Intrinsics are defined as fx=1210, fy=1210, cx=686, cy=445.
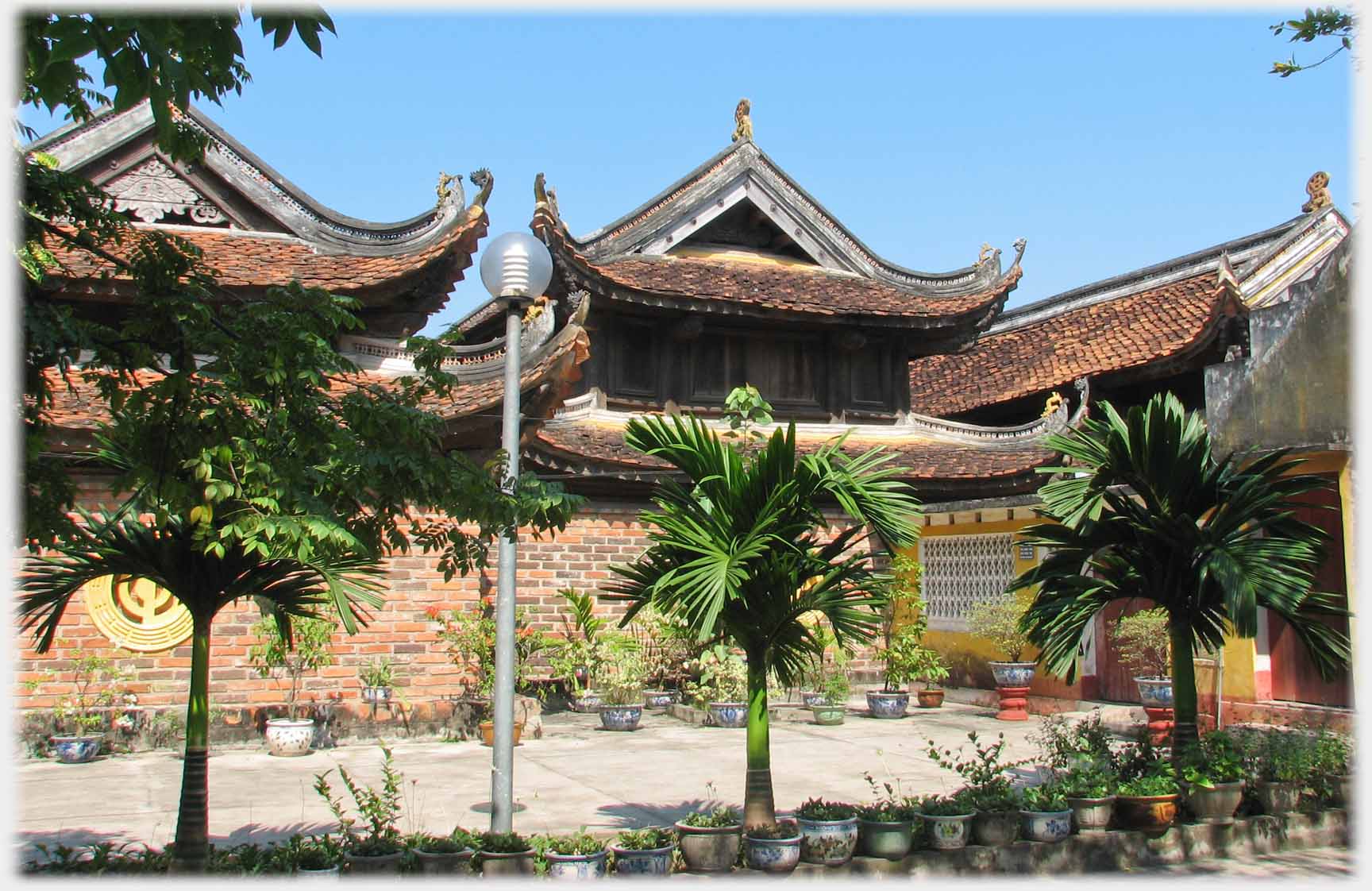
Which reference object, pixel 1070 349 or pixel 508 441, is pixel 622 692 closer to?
pixel 508 441

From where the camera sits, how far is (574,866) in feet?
20.1

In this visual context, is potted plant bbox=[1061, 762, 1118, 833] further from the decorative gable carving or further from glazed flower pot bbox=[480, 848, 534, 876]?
the decorative gable carving

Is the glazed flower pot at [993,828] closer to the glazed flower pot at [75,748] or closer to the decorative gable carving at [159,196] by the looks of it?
the glazed flower pot at [75,748]

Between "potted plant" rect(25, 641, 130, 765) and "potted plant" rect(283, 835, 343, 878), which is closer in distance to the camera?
"potted plant" rect(283, 835, 343, 878)

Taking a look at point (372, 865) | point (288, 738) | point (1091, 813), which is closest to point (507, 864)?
point (372, 865)

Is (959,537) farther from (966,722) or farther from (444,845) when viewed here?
(444,845)

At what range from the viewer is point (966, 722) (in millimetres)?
14672

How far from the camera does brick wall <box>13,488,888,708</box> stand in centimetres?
1226

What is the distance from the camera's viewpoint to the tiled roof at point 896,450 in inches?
625

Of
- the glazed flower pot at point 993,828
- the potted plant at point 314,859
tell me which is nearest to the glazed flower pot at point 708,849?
the glazed flower pot at point 993,828

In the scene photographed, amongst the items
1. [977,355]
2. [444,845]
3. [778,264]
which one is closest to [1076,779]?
[444,845]

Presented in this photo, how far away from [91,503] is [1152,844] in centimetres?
1045

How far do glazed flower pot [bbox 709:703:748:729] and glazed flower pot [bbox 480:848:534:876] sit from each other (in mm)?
8367

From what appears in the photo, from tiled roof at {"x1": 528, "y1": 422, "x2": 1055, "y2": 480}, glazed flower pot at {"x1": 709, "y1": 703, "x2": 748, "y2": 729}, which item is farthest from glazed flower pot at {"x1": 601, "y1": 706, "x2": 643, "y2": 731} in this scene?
tiled roof at {"x1": 528, "y1": 422, "x2": 1055, "y2": 480}
